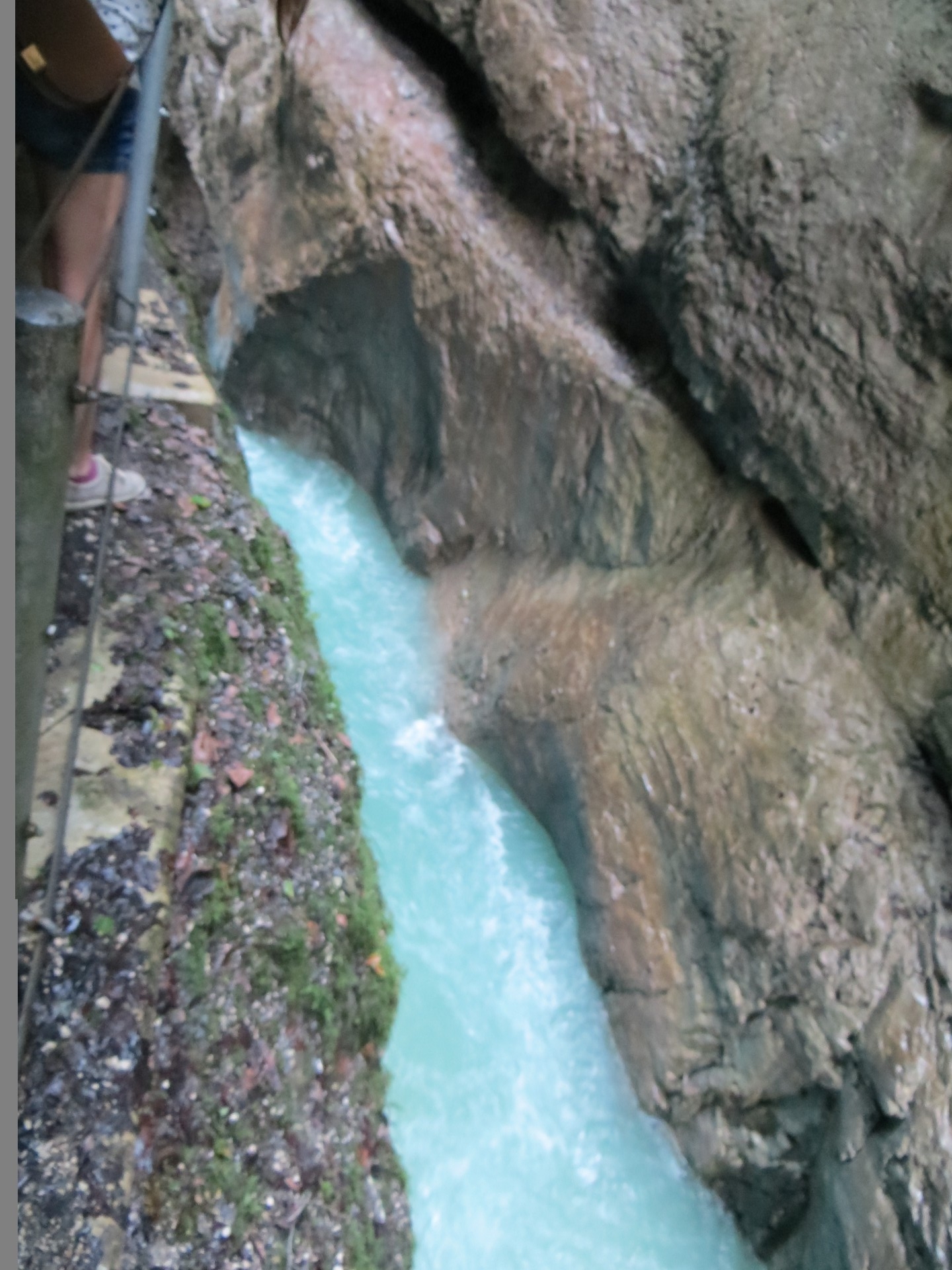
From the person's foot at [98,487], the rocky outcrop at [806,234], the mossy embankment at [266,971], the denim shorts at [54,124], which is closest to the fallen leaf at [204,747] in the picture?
the mossy embankment at [266,971]

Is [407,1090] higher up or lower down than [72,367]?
lower down

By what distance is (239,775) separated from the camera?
3.20m

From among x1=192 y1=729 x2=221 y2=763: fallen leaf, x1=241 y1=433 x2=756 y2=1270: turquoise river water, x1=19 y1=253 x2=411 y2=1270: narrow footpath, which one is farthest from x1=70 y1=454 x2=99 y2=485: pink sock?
x1=241 y1=433 x2=756 y2=1270: turquoise river water

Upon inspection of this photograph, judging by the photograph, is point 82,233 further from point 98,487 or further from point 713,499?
point 713,499

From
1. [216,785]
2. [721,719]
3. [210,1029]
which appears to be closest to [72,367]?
[216,785]

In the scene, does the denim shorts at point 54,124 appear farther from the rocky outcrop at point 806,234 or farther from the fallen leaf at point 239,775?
the rocky outcrop at point 806,234

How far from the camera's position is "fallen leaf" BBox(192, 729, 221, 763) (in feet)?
10.2

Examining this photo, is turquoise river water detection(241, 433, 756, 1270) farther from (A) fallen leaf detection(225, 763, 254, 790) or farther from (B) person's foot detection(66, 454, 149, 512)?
(B) person's foot detection(66, 454, 149, 512)

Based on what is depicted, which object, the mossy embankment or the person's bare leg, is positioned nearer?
the mossy embankment

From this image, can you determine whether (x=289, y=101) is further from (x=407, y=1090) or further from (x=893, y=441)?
(x=407, y=1090)

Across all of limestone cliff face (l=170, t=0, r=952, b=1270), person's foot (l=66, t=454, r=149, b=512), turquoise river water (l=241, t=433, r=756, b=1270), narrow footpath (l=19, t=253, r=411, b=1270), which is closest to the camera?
narrow footpath (l=19, t=253, r=411, b=1270)

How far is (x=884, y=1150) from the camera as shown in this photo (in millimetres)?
3398

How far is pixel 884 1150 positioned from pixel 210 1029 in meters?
2.65

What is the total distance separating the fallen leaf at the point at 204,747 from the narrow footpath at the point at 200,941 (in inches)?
0.7
